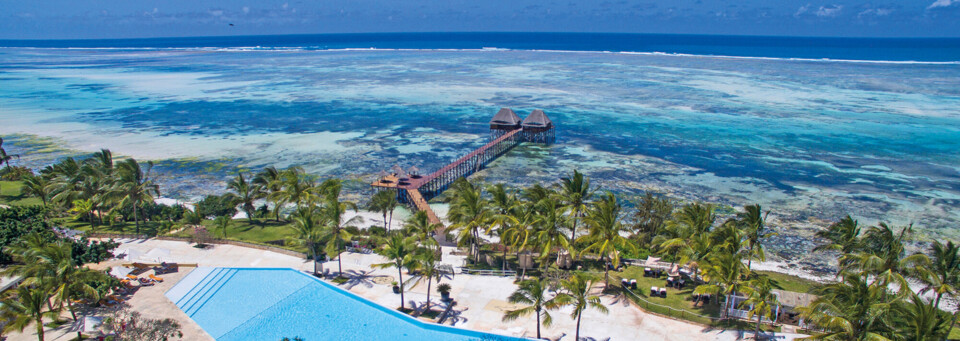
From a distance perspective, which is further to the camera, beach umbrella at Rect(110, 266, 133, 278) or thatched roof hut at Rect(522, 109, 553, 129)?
thatched roof hut at Rect(522, 109, 553, 129)

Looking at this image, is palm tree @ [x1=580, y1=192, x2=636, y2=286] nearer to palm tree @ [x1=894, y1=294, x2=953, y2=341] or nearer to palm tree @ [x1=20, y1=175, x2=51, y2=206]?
palm tree @ [x1=894, y1=294, x2=953, y2=341]

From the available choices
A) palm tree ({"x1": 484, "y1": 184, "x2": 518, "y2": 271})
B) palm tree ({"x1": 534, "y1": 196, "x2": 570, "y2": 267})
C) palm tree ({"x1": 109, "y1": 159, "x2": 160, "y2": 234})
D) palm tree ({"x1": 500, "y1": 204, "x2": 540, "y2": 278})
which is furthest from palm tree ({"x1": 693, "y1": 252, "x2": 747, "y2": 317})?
palm tree ({"x1": 109, "y1": 159, "x2": 160, "y2": 234})

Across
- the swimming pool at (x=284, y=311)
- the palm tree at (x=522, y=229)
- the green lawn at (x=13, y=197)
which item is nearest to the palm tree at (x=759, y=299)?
the swimming pool at (x=284, y=311)

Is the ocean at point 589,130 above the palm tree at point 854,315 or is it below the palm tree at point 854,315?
below

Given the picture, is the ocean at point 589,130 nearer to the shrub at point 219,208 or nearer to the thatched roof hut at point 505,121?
the thatched roof hut at point 505,121

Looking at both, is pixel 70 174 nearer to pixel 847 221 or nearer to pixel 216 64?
pixel 847 221
